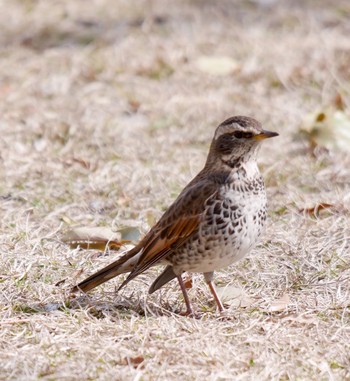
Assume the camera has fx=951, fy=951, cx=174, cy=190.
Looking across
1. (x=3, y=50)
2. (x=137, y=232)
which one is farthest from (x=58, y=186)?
(x=3, y=50)

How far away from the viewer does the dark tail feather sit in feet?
18.3

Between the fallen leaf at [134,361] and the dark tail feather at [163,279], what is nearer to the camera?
the fallen leaf at [134,361]

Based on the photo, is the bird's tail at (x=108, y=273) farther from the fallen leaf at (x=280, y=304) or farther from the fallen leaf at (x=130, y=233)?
the fallen leaf at (x=130, y=233)

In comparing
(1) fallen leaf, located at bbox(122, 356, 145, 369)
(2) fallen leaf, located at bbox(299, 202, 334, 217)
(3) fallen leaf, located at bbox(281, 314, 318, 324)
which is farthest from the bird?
(2) fallen leaf, located at bbox(299, 202, 334, 217)

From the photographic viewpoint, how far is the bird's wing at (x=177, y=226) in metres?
5.44

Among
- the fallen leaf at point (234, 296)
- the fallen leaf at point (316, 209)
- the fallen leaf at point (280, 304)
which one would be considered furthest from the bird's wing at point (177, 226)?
the fallen leaf at point (316, 209)

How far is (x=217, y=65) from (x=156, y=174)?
10.4 feet

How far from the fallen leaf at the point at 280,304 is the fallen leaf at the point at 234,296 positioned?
16 centimetres

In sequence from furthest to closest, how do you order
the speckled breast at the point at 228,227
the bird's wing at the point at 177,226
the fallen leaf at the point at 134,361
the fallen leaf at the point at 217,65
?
the fallen leaf at the point at 217,65
the bird's wing at the point at 177,226
the speckled breast at the point at 228,227
the fallen leaf at the point at 134,361

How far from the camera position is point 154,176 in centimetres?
803

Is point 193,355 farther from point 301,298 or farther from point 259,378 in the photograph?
point 301,298

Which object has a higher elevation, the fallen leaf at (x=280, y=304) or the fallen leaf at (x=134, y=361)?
the fallen leaf at (x=134, y=361)

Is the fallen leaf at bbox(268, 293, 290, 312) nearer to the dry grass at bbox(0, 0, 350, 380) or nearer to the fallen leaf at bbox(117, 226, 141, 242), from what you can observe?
the dry grass at bbox(0, 0, 350, 380)

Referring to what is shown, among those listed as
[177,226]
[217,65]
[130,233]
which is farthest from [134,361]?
[217,65]
